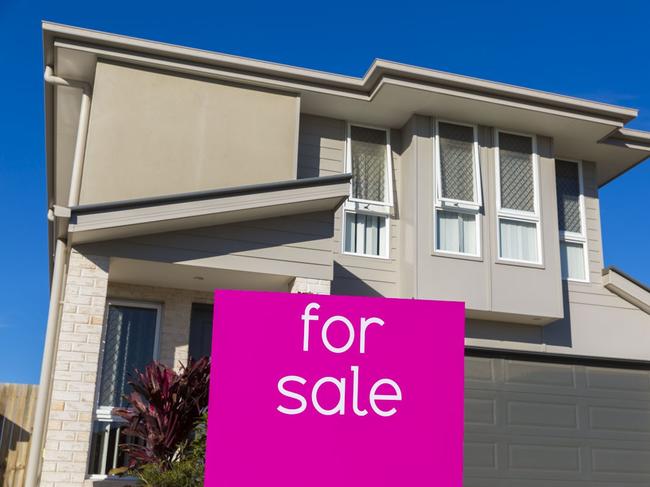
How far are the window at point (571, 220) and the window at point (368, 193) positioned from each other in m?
3.02

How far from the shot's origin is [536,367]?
10.2 meters

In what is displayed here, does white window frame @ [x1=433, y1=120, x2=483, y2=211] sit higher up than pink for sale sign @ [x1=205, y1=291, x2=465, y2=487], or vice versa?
white window frame @ [x1=433, y1=120, x2=483, y2=211]

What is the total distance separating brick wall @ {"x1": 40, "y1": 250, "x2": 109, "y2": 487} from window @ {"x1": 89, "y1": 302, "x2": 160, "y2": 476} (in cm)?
125

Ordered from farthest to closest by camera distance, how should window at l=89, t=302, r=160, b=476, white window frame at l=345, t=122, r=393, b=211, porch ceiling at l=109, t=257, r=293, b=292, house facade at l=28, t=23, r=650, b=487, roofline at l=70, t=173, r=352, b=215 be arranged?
white window frame at l=345, t=122, r=393, b=211 → window at l=89, t=302, r=160, b=476 → porch ceiling at l=109, t=257, r=293, b=292 → house facade at l=28, t=23, r=650, b=487 → roofline at l=70, t=173, r=352, b=215

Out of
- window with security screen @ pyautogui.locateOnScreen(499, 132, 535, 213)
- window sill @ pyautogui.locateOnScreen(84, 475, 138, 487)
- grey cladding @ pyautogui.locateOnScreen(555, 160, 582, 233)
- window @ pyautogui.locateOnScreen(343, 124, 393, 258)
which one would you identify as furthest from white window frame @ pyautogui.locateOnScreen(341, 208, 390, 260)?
window sill @ pyautogui.locateOnScreen(84, 475, 138, 487)

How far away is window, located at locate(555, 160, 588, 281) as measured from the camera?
1178cm

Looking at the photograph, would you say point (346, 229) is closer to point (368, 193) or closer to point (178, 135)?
point (368, 193)

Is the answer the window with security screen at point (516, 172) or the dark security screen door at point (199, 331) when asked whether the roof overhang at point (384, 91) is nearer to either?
the window with security screen at point (516, 172)

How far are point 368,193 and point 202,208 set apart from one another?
3.66 metres

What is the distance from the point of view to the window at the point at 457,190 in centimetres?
1080

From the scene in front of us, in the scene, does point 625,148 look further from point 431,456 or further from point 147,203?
point 431,456

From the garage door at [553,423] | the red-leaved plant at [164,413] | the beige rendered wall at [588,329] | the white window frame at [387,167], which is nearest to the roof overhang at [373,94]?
the white window frame at [387,167]

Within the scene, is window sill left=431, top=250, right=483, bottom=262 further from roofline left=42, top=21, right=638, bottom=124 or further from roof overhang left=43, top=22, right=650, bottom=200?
roofline left=42, top=21, right=638, bottom=124

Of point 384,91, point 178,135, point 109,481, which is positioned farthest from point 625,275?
point 109,481
